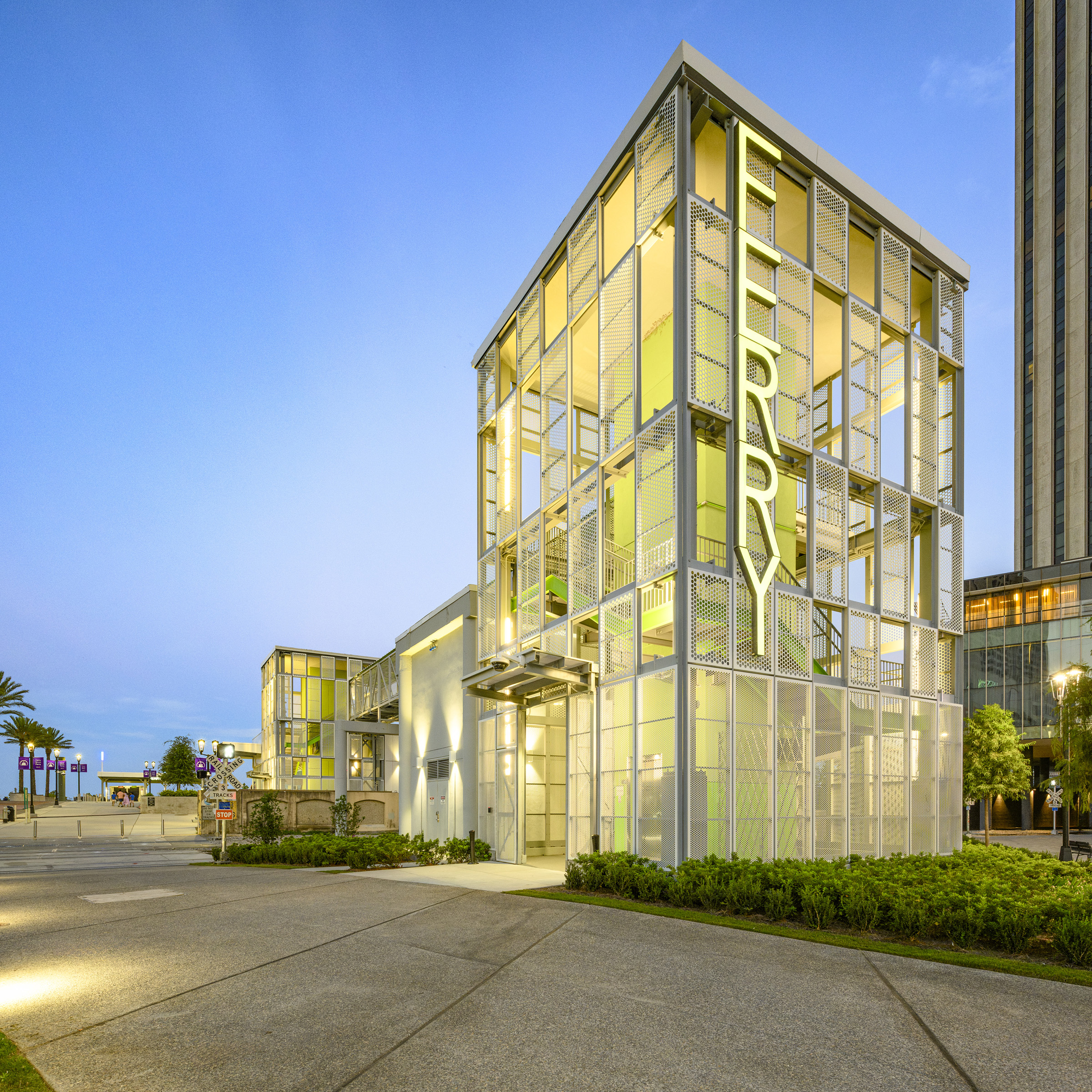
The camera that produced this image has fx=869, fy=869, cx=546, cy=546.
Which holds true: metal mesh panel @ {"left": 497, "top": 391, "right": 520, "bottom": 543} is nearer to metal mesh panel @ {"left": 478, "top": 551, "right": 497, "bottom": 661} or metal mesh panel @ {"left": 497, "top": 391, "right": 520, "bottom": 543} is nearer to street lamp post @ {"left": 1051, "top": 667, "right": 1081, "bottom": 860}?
metal mesh panel @ {"left": 478, "top": 551, "right": 497, "bottom": 661}

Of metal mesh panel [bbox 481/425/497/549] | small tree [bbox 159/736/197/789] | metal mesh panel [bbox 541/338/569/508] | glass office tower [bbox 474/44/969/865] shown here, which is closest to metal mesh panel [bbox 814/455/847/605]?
glass office tower [bbox 474/44/969/865]

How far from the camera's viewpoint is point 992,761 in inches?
1535

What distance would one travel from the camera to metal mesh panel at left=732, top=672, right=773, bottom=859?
677 inches

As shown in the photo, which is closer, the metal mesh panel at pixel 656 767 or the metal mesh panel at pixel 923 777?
the metal mesh panel at pixel 656 767

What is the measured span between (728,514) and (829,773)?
20.9 ft

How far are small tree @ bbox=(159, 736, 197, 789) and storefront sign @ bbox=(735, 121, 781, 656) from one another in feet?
256

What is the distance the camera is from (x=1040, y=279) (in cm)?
9044

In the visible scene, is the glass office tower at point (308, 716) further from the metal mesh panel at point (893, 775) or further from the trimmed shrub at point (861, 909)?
the trimmed shrub at point (861, 909)

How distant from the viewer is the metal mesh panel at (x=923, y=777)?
21234 mm

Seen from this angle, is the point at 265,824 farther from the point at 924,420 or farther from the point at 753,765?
the point at 924,420

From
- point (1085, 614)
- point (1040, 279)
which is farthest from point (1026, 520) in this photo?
point (1085, 614)

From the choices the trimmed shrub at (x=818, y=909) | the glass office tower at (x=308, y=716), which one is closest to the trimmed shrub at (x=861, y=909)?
the trimmed shrub at (x=818, y=909)

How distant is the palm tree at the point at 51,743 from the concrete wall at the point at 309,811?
6588cm

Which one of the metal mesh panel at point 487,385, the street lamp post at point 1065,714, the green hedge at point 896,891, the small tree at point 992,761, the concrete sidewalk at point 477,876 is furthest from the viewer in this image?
the small tree at point 992,761
